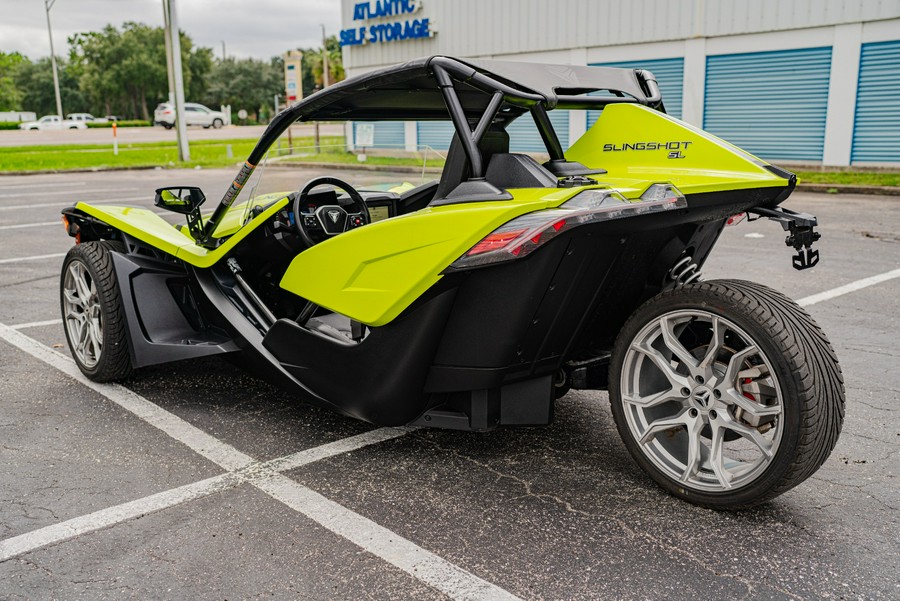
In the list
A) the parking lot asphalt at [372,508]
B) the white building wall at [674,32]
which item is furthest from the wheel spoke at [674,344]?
the white building wall at [674,32]

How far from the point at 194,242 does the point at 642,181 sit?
8.04 feet

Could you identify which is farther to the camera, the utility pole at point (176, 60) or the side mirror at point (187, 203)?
the utility pole at point (176, 60)

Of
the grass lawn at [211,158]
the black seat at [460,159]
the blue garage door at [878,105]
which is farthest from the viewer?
the blue garage door at [878,105]

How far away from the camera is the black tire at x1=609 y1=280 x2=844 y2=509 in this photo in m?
2.66

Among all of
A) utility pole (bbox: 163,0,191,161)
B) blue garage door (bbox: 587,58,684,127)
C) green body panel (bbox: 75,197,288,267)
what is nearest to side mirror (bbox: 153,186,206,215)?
green body panel (bbox: 75,197,288,267)

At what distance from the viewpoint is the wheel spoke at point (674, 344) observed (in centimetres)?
295

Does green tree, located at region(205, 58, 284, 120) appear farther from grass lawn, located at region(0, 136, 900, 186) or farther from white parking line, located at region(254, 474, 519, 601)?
white parking line, located at region(254, 474, 519, 601)

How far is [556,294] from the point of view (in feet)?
9.71

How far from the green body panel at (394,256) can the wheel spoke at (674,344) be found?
0.60 metres

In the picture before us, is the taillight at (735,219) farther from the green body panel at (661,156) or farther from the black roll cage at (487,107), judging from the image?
the black roll cage at (487,107)

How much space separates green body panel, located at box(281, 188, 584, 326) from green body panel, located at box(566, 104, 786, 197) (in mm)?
498

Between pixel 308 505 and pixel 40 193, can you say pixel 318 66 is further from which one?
pixel 308 505

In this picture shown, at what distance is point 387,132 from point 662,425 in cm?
226

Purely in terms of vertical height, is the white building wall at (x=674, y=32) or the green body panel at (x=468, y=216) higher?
the white building wall at (x=674, y=32)
